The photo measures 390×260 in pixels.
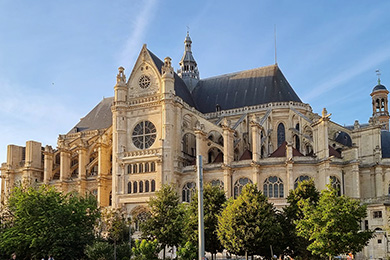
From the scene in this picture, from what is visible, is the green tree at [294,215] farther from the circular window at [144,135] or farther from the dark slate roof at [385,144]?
the circular window at [144,135]

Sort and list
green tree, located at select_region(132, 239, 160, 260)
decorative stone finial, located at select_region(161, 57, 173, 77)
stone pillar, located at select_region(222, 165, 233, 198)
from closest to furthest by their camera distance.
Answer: green tree, located at select_region(132, 239, 160, 260), stone pillar, located at select_region(222, 165, 233, 198), decorative stone finial, located at select_region(161, 57, 173, 77)

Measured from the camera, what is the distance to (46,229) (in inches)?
1716

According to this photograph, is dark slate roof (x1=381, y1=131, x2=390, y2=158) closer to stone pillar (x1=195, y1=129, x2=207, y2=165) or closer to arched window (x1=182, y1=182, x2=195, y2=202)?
stone pillar (x1=195, y1=129, x2=207, y2=165)

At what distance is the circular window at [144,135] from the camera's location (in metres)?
62.0

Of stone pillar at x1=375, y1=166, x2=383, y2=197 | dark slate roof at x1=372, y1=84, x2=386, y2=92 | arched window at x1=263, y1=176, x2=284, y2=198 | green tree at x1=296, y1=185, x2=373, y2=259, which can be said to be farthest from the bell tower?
green tree at x1=296, y1=185, x2=373, y2=259

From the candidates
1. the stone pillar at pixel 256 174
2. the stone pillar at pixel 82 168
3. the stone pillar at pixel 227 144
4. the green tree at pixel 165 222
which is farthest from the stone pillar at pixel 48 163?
the stone pillar at pixel 256 174

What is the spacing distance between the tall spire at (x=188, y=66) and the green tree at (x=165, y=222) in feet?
113

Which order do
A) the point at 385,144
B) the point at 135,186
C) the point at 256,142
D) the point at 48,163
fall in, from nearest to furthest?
1. the point at 256,142
2. the point at 135,186
3. the point at 385,144
4. the point at 48,163

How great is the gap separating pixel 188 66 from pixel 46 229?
44.7 m

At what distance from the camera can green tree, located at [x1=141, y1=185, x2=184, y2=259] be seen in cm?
4444

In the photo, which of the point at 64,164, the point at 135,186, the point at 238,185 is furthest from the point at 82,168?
the point at 238,185

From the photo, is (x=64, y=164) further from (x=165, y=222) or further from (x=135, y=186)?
(x=165, y=222)

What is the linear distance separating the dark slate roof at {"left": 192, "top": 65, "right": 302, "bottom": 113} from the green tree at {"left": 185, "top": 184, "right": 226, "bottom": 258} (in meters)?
24.5

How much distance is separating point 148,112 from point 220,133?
9.32 m
